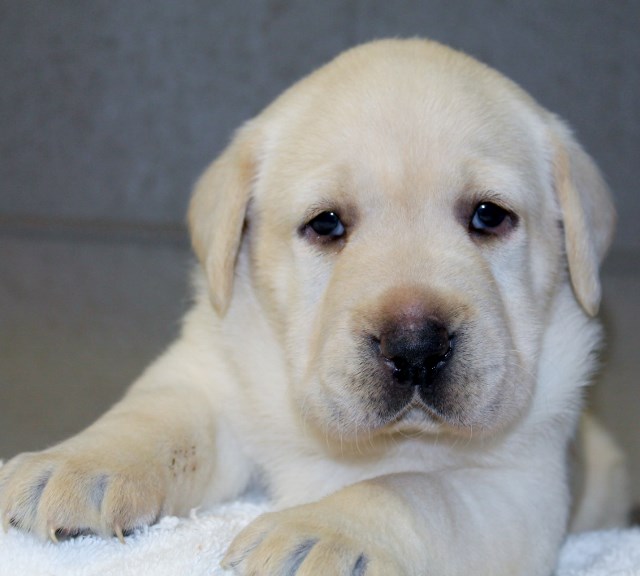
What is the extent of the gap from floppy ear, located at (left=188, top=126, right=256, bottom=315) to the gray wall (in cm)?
450

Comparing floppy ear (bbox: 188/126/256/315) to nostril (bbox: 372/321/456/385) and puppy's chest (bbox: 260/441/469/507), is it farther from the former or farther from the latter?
nostril (bbox: 372/321/456/385)

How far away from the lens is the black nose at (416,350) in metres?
2.37

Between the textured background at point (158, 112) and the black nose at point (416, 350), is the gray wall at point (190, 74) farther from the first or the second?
the black nose at point (416, 350)

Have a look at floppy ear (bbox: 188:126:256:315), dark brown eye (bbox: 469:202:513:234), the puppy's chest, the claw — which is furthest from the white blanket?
dark brown eye (bbox: 469:202:513:234)

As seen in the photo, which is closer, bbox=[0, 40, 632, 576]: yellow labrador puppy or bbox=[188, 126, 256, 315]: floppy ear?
bbox=[0, 40, 632, 576]: yellow labrador puppy

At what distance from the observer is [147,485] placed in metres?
2.56

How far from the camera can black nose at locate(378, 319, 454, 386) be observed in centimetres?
237

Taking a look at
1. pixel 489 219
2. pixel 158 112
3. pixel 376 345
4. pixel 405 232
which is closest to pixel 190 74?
pixel 158 112

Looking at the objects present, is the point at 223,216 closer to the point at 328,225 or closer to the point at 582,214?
the point at 328,225

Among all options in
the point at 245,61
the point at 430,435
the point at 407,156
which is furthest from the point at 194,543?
the point at 245,61

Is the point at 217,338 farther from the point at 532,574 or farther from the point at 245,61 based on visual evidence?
the point at 245,61

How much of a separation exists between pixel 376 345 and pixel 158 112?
619 centimetres

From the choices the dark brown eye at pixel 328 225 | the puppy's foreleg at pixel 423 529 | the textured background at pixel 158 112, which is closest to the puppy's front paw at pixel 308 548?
the puppy's foreleg at pixel 423 529

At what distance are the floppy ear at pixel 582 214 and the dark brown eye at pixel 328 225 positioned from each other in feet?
2.35
